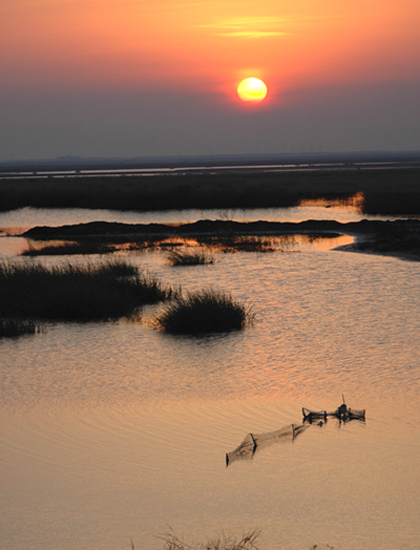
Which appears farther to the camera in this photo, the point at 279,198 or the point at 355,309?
the point at 279,198

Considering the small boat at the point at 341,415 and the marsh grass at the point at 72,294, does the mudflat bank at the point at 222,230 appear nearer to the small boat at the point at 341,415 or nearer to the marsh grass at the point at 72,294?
the marsh grass at the point at 72,294

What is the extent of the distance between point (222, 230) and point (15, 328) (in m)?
21.2

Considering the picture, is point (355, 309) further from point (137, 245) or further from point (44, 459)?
point (137, 245)

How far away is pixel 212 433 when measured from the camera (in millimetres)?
8109

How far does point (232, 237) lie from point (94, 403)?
22.9 meters

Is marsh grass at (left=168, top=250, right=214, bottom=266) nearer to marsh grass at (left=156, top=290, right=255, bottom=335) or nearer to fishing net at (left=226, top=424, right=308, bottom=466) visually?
marsh grass at (left=156, top=290, right=255, bottom=335)

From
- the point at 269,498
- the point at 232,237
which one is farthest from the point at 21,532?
the point at 232,237

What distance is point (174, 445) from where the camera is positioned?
304 inches

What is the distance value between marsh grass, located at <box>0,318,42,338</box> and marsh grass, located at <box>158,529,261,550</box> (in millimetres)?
8824

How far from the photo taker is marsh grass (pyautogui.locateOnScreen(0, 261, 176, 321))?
15.4m

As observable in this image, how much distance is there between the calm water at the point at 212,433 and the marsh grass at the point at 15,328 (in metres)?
0.38

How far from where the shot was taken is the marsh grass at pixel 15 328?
13703mm

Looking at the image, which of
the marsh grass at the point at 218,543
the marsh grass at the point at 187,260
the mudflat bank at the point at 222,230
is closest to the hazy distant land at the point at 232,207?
the mudflat bank at the point at 222,230

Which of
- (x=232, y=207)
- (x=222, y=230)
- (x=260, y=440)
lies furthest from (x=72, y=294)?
(x=232, y=207)
